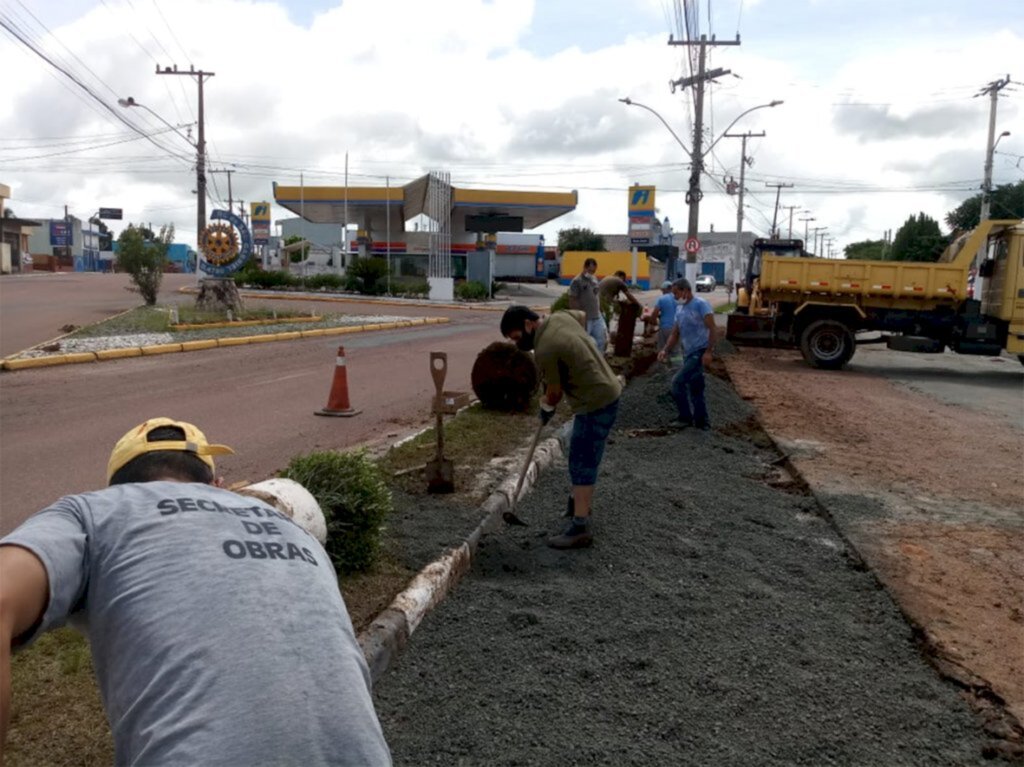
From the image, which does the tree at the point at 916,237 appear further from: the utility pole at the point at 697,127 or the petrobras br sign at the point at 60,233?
the petrobras br sign at the point at 60,233

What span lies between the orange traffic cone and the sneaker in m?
5.48

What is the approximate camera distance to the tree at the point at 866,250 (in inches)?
3523

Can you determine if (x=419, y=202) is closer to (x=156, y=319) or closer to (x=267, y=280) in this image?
(x=267, y=280)

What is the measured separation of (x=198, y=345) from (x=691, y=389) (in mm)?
11143

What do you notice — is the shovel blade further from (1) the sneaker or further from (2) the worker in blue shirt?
(2) the worker in blue shirt

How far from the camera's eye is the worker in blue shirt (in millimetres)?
9984

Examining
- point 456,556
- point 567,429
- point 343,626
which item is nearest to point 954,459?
point 567,429

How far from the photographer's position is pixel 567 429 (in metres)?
9.50

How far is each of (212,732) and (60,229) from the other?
9687 cm

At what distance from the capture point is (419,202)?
49625 millimetres

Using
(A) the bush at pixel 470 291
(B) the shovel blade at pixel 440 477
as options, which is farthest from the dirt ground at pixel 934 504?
(A) the bush at pixel 470 291

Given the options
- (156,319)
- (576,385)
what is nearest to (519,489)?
(576,385)

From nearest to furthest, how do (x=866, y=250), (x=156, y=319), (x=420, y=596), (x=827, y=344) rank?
(x=420, y=596)
(x=827, y=344)
(x=156, y=319)
(x=866, y=250)

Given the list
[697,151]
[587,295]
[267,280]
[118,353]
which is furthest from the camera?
[267,280]
